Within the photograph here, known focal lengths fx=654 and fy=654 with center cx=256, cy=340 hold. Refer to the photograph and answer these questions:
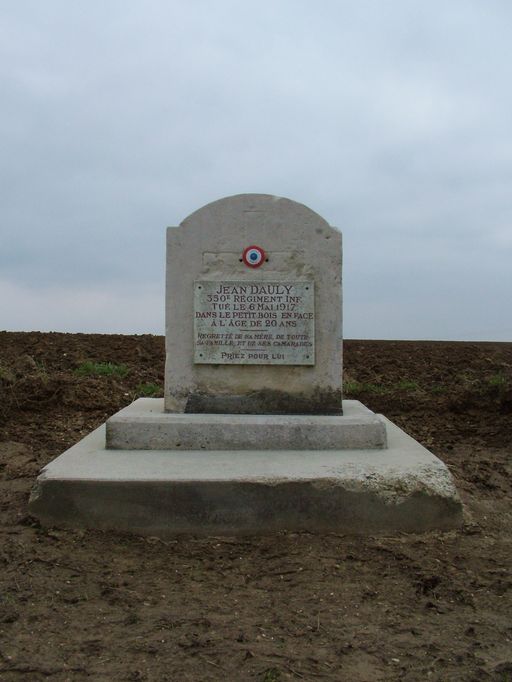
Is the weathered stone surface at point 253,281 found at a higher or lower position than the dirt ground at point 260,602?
higher

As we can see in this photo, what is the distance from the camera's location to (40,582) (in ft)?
10.2

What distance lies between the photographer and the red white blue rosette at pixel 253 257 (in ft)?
15.7

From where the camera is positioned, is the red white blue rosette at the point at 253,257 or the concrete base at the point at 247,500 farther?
→ the red white blue rosette at the point at 253,257

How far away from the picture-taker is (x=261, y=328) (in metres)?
4.81

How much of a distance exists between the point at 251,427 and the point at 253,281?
109 cm

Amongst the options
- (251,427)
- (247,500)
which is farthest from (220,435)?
(247,500)

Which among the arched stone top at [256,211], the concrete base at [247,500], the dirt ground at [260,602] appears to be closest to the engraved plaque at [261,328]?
the arched stone top at [256,211]

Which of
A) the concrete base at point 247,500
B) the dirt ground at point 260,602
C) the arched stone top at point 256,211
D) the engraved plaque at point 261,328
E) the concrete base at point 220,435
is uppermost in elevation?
the arched stone top at point 256,211

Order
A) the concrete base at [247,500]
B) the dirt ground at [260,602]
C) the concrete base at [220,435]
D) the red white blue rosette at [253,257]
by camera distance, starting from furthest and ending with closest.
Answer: the red white blue rosette at [253,257]
the concrete base at [220,435]
the concrete base at [247,500]
the dirt ground at [260,602]

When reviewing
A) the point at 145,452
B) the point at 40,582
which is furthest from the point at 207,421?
the point at 40,582

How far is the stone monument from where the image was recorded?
12.2 ft

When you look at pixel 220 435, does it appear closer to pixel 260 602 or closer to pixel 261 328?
pixel 261 328

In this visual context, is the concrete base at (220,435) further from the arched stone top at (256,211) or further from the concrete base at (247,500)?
the arched stone top at (256,211)

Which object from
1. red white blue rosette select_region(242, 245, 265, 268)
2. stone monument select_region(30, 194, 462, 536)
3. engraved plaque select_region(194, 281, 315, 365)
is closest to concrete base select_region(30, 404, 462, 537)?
stone monument select_region(30, 194, 462, 536)
